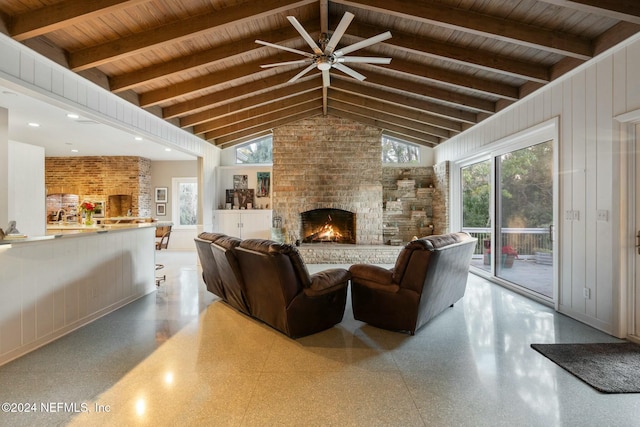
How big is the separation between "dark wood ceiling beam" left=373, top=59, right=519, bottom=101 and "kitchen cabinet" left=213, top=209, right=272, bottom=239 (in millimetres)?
4999

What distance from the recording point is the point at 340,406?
78.9 inches

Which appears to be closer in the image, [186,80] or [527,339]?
[527,339]

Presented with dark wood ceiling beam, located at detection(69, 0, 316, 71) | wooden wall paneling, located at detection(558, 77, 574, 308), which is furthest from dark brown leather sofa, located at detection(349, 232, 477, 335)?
dark wood ceiling beam, located at detection(69, 0, 316, 71)

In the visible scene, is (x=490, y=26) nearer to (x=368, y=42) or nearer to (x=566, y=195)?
(x=368, y=42)

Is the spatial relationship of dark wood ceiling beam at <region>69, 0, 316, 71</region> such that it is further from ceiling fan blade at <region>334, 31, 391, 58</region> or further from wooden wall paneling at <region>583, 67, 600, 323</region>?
wooden wall paneling at <region>583, 67, 600, 323</region>

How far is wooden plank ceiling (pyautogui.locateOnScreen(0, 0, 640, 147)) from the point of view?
2959 mm

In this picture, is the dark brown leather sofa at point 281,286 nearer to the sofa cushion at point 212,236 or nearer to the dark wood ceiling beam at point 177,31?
the sofa cushion at point 212,236

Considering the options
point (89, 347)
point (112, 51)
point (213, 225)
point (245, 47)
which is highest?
point (245, 47)

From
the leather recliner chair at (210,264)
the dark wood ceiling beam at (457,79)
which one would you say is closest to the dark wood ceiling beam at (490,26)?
the dark wood ceiling beam at (457,79)

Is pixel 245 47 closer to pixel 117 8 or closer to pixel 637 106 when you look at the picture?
pixel 117 8

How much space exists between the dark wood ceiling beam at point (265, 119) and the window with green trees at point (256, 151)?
1416 millimetres

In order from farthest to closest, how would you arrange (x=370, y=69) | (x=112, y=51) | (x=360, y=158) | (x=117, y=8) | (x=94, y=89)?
(x=360, y=158), (x=370, y=69), (x=94, y=89), (x=112, y=51), (x=117, y=8)

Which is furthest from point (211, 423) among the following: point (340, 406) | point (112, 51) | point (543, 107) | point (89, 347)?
point (543, 107)

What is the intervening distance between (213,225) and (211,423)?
6727mm
